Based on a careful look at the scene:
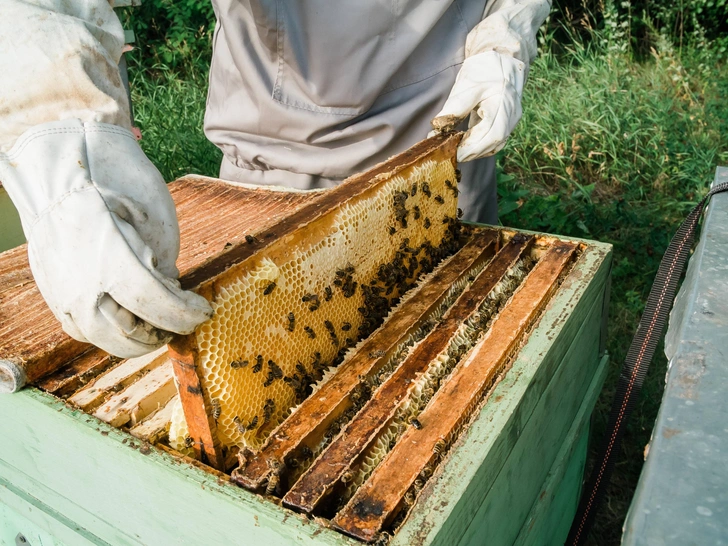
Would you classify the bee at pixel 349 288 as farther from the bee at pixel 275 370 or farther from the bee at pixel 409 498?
the bee at pixel 409 498

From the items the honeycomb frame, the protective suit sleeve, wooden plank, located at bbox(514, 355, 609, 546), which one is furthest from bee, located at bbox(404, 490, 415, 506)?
the protective suit sleeve

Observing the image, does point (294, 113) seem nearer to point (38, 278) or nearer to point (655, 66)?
point (38, 278)

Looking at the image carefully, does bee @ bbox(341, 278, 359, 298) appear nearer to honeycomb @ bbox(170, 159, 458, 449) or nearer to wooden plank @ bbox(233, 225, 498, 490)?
honeycomb @ bbox(170, 159, 458, 449)

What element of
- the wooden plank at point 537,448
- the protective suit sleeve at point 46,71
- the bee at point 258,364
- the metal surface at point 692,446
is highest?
the protective suit sleeve at point 46,71

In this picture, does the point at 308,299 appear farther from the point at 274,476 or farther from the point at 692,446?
the point at 692,446

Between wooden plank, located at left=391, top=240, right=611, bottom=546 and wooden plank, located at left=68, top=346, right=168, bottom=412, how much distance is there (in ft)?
2.56

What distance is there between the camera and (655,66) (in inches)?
259

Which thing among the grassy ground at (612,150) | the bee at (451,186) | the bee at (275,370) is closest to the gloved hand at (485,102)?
the bee at (451,186)

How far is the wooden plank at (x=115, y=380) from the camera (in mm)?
1416

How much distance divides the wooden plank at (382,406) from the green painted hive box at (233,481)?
6cm

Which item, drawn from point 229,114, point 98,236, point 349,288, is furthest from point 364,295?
point 229,114

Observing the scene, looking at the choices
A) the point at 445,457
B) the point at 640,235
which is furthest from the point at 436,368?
the point at 640,235

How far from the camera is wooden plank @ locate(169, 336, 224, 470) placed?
121 centimetres

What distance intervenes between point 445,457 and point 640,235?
12.4 feet
